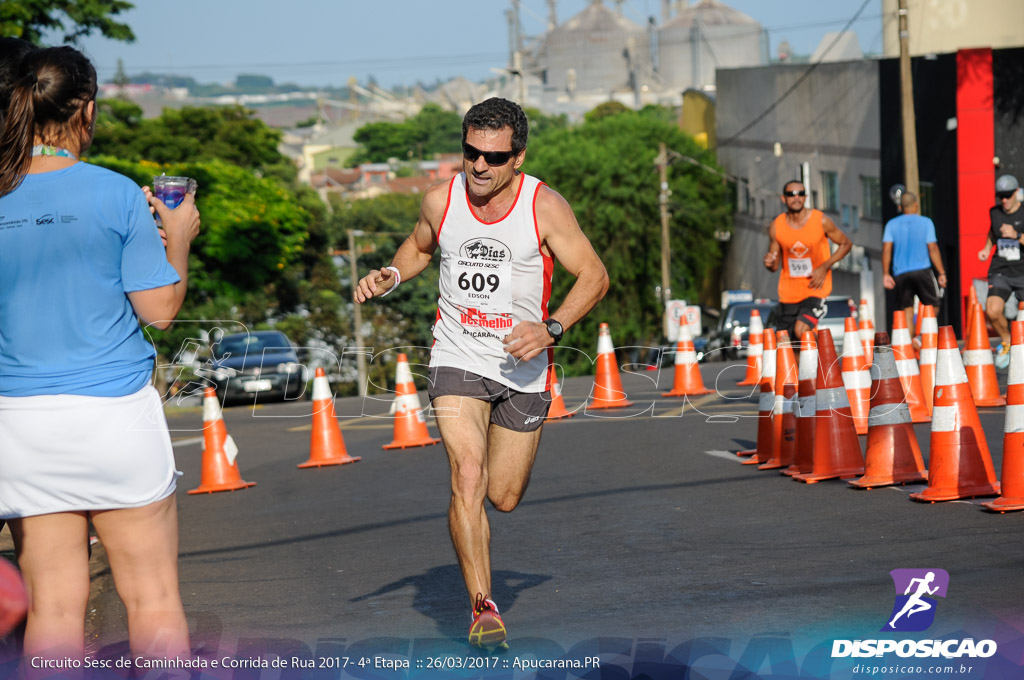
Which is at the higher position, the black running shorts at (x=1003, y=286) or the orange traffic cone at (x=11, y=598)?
the black running shorts at (x=1003, y=286)

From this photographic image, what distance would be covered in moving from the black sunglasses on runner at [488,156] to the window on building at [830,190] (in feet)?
147

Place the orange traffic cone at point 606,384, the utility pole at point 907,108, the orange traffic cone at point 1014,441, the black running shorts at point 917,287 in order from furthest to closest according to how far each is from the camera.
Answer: the utility pole at point 907,108 → the orange traffic cone at point 606,384 → the black running shorts at point 917,287 → the orange traffic cone at point 1014,441

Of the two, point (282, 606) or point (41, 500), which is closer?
point (41, 500)

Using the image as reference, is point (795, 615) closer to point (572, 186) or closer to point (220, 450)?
point (220, 450)

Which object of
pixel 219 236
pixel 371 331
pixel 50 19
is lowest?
pixel 371 331

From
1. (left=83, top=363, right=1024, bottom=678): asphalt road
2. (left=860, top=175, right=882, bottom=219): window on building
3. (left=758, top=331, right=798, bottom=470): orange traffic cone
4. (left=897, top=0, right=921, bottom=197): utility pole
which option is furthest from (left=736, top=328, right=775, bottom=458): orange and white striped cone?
(left=860, top=175, right=882, bottom=219): window on building

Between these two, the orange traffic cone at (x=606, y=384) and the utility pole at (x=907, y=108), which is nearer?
the orange traffic cone at (x=606, y=384)

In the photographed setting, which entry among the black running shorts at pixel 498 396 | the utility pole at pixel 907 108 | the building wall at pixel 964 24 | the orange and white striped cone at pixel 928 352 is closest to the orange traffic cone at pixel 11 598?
the black running shorts at pixel 498 396

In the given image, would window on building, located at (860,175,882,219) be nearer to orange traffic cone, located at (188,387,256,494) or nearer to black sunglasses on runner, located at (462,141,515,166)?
orange traffic cone, located at (188,387,256,494)

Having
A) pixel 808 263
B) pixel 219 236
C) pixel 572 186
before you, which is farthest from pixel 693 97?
pixel 808 263

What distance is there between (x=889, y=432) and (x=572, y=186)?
5443 cm

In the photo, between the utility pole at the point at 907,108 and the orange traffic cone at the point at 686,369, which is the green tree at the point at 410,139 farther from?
the orange traffic cone at the point at 686,369

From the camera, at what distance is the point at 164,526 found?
4191mm

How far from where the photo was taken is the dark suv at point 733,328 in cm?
3186
